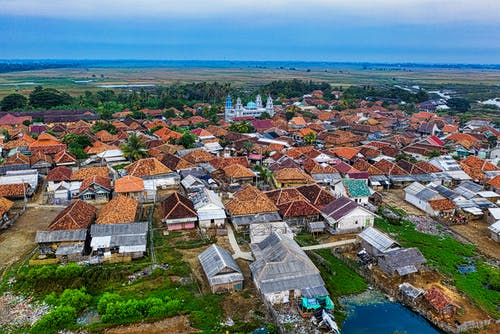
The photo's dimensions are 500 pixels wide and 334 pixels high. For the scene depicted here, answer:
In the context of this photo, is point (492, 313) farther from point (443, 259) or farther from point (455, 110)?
point (455, 110)

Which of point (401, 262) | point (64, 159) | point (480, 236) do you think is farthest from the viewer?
point (64, 159)

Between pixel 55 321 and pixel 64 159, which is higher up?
pixel 64 159

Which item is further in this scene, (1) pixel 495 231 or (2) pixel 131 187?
(2) pixel 131 187

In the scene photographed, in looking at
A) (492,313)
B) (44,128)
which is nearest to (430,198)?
(492,313)

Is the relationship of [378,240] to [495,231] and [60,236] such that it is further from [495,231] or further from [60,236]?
[60,236]

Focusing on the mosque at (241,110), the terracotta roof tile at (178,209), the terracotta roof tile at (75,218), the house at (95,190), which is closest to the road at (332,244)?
the terracotta roof tile at (178,209)

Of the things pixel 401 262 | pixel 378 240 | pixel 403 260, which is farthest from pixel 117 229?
A: pixel 403 260

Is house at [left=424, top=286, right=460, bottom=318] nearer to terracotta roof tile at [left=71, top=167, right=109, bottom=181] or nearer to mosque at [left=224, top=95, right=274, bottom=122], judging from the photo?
terracotta roof tile at [left=71, top=167, right=109, bottom=181]

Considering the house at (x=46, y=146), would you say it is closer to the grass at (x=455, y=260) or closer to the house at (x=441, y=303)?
the grass at (x=455, y=260)
